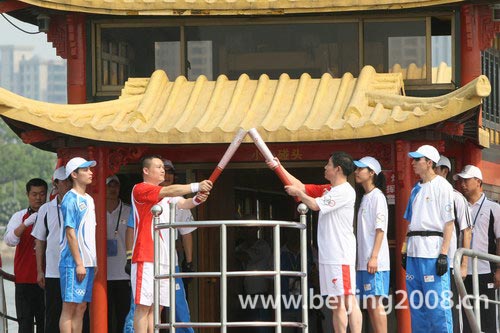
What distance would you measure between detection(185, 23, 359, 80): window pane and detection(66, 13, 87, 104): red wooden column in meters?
1.35

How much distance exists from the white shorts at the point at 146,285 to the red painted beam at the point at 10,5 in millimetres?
5112

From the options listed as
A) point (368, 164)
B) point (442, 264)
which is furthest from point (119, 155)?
point (442, 264)

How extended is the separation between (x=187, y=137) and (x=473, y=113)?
3.24 m

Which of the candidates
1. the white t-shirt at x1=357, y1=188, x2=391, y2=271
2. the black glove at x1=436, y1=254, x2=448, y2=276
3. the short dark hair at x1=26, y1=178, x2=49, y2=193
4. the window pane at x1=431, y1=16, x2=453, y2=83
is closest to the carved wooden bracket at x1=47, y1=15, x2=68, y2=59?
the short dark hair at x1=26, y1=178, x2=49, y2=193

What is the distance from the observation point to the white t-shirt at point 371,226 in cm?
1535

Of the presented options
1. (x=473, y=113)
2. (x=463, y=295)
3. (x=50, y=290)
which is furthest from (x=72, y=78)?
(x=463, y=295)

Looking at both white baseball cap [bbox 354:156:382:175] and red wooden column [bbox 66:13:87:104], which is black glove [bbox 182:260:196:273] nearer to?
white baseball cap [bbox 354:156:382:175]

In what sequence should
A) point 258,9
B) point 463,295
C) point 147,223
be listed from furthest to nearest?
1. point 258,9
2. point 147,223
3. point 463,295

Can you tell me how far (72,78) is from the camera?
19234 mm

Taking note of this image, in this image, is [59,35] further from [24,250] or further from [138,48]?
[24,250]

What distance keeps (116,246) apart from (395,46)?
443 centimetres

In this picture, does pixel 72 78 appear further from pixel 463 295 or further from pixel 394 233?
pixel 463 295

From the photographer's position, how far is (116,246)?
1770 cm

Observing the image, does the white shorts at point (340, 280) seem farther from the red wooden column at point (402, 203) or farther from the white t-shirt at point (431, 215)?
the red wooden column at point (402, 203)
